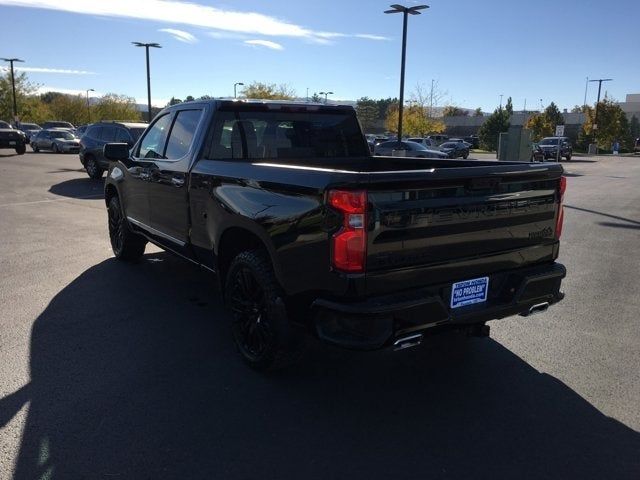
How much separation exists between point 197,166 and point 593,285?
4700 millimetres

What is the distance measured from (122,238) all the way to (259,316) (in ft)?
12.2

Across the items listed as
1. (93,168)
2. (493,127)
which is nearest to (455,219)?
(93,168)

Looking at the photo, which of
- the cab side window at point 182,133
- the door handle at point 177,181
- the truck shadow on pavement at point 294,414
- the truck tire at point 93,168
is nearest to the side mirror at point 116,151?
the cab side window at point 182,133

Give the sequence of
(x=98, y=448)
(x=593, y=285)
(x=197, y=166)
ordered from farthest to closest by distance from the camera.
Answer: (x=593, y=285) → (x=197, y=166) → (x=98, y=448)

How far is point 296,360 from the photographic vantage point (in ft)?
12.3

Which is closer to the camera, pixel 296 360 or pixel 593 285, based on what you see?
pixel 296 360

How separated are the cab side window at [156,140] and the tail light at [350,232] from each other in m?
3.03

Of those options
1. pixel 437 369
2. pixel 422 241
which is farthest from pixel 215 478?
pixel 437 369

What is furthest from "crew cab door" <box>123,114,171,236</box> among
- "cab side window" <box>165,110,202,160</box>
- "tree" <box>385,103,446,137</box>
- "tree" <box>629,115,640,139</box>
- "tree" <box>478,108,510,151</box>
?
"tree" <box>629,115,640,139</box>

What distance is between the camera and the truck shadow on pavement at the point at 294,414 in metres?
2.83

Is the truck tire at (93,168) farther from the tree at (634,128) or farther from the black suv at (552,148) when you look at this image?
the tree at (634,128)

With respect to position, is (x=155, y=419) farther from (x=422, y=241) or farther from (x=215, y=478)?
(x=422, y=241)

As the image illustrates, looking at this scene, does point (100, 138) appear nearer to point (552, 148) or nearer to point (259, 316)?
point (259, 316)

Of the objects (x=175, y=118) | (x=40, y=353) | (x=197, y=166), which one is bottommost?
(x=40, y=353)
